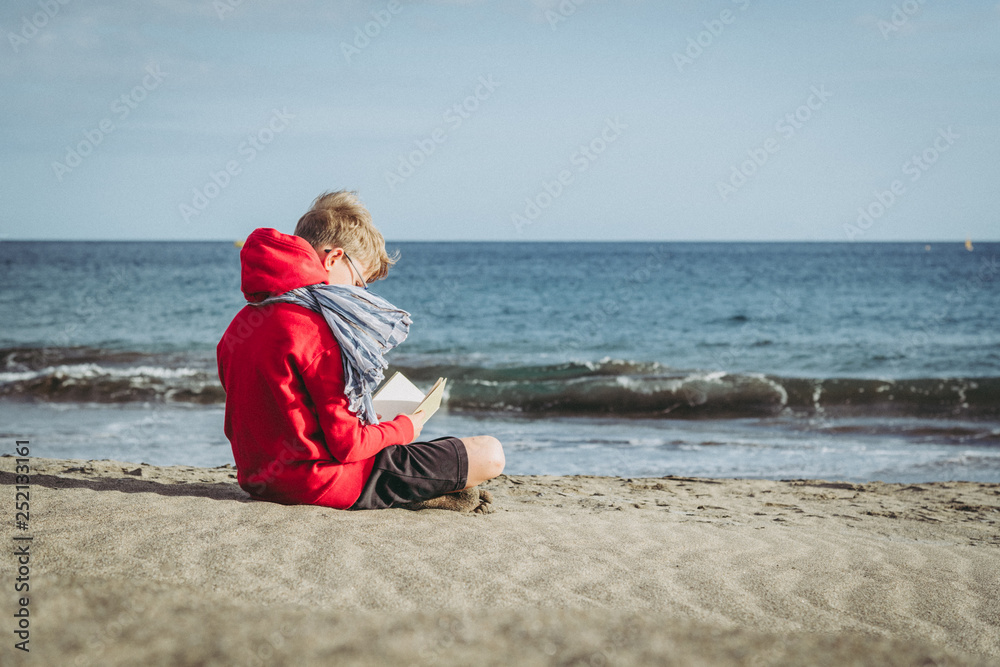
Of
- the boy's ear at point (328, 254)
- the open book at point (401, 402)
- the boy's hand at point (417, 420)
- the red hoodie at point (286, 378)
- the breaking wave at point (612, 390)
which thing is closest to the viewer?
the red hoodie at point (286, 378)


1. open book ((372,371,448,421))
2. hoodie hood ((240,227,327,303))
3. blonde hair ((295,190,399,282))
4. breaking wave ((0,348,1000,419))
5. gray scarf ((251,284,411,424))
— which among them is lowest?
breaking wave ((0,348,1000,419))

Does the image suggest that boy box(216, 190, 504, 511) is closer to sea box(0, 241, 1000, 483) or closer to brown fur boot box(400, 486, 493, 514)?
brown fur boot box(400, 486, 493, 514)

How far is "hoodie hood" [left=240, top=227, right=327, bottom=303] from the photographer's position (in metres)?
2.79

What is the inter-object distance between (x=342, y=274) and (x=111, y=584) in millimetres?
1429

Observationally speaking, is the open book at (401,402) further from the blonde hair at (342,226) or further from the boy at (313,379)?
the blonde hair at (342,226)

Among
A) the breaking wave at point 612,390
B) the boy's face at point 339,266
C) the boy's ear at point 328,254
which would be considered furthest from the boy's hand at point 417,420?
the breaking wave at point 612,390

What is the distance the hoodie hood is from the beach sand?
1.01 m

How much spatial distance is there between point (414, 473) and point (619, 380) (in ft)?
28.9

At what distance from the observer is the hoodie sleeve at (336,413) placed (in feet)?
9.15

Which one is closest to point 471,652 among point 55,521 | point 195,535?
point 195,535

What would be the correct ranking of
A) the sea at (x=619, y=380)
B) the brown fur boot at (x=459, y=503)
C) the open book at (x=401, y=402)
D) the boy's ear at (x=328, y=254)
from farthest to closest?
the sea at (x=619, y=380) < the brown fur boot at (x=459, y=503) < the open book at (x=401, y=402) < the boy's ear at (x=328, y=254)

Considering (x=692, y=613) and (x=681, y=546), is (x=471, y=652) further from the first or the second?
(x=681, y=546)

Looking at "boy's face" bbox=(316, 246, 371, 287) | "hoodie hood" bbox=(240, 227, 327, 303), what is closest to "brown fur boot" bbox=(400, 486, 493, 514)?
"boy's face" bbox=(316, 246, 371, 287)

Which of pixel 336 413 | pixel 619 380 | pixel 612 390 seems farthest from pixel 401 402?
pixel 619 380
